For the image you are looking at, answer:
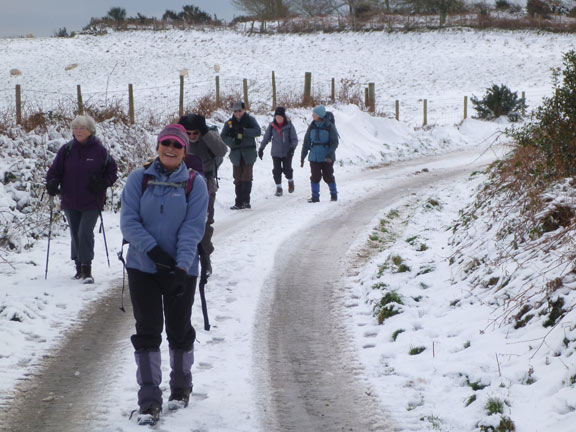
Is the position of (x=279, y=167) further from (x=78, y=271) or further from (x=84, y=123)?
(x=84, y=123)

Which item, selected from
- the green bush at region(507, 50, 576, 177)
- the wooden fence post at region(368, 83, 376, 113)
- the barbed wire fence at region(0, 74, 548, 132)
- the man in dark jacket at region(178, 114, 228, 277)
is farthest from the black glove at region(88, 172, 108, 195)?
the wooden fence post at region(368, 83, 376, 113)

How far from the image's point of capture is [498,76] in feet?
122

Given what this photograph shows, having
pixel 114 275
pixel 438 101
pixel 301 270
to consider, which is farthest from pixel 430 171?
pixel 438 101

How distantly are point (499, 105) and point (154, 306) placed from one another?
2676 centimetres

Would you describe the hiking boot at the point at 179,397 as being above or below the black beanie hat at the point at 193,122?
below

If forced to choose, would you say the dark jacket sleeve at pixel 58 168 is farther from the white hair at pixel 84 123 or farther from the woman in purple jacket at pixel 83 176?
the white hair at pixel 84 123

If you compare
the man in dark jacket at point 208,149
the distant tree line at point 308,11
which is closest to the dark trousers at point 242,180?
the man in dark jacket at point 208,149

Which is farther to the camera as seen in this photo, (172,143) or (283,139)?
(283,139)

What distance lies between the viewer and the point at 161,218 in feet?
13.7

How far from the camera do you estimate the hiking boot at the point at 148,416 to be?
407 centimetres

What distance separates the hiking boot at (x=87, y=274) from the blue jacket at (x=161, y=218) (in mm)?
3589

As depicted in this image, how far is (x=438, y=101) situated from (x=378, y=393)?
1184 inches

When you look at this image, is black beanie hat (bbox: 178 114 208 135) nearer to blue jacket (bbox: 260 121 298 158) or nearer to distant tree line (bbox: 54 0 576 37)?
blue jacket (bbox: 260 121 298 158)

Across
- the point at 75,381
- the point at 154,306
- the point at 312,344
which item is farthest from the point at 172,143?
the point at 312,344
